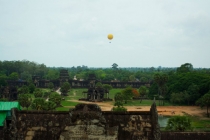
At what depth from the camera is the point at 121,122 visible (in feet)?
36.2

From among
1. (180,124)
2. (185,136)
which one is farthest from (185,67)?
(185,136)

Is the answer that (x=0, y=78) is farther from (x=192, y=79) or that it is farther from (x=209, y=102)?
(x=209, y=102)

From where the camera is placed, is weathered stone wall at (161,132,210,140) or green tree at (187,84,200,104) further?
green tree at (187,84,200,104)

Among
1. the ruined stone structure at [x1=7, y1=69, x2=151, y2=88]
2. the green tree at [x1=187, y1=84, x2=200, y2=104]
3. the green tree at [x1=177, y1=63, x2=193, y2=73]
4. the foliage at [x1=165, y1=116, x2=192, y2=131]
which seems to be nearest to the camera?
the foliage at [x1=165, y1=116, x2=192, y2=131]

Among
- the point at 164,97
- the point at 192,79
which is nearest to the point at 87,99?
the point at 164,97

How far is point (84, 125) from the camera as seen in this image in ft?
35.3

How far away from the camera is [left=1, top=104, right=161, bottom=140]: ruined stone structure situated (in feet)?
35.2

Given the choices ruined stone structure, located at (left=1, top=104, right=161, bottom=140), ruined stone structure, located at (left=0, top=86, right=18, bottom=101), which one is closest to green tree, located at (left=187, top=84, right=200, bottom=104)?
ruined stone structure, located at (left=0, top=86, right=18, bottom=101)

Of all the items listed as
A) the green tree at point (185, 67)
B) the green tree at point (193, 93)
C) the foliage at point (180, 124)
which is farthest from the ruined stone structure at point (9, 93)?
the green tree at point (185, 67)

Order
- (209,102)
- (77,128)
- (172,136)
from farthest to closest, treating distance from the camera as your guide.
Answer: (209,102), (172,136), (77,128)

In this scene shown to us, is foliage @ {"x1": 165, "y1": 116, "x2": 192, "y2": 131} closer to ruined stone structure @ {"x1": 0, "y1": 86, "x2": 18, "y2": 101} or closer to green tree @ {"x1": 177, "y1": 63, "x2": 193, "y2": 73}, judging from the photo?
ruined stone structure @ {"x1": 0, "y1": 86, "x2": 18, "y2": 101}

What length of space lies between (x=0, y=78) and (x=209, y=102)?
245 ft

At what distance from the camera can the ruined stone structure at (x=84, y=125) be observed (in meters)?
10.7

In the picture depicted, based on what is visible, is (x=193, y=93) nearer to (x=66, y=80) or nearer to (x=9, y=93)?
(x=9, y=93)
